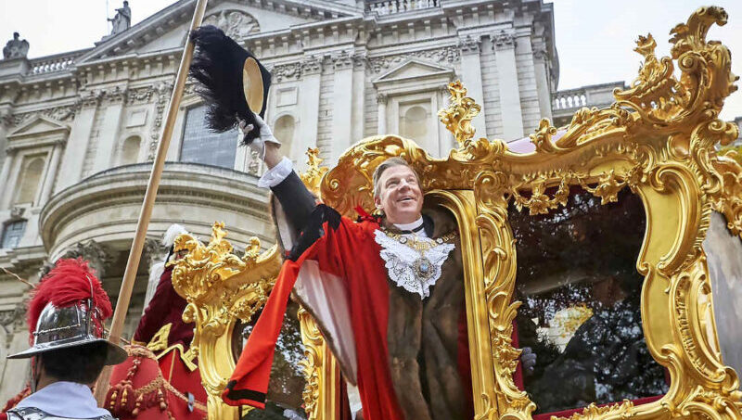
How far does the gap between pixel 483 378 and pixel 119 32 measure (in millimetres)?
25305

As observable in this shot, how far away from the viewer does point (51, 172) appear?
23.8 meters

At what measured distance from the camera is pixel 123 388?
14.9ft

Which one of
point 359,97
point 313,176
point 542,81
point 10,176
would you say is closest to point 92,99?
point 10,176

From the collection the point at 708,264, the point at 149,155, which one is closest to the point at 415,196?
the point at 708,264

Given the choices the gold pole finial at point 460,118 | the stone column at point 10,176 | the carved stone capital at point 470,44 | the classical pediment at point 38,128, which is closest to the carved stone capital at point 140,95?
the classical pediment at point 38,128

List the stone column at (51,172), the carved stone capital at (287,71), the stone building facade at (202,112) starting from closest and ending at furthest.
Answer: the stone building facade at (202,112)
the carved stone capital at (287,71)
the stone column at (51,172)

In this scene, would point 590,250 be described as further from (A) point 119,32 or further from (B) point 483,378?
(A) point 119,32

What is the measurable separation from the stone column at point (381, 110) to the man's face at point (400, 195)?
1622 centimetres

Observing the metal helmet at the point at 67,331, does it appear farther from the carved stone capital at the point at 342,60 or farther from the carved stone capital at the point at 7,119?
the carved stone capital at the point at 7,119

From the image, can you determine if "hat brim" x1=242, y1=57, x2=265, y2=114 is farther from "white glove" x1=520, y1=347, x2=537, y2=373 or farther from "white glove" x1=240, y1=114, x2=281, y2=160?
"white glove" x1=520, y1=347, x2=537, y2=373

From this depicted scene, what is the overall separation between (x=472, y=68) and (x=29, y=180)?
53.2ft

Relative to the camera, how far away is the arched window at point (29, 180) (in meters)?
24.0

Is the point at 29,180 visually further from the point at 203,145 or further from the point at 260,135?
the point at 260,135

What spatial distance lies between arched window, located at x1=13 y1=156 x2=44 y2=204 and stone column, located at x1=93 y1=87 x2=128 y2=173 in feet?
10.3
